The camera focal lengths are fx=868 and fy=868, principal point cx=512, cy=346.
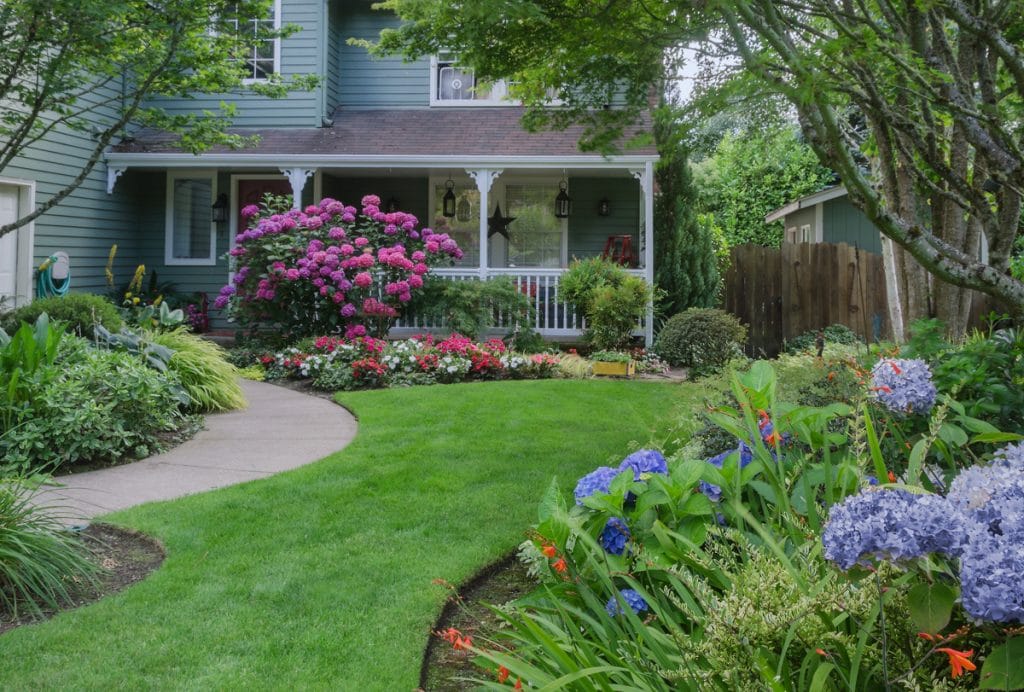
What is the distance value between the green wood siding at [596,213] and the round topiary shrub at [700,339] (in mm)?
3829

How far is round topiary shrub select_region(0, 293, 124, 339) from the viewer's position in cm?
824

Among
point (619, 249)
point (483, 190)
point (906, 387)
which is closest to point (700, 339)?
point (619, 249)

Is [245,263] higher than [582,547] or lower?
higher

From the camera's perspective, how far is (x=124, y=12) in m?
6.44

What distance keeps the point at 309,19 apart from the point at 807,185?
1612cm

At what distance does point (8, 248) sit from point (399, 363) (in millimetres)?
6188

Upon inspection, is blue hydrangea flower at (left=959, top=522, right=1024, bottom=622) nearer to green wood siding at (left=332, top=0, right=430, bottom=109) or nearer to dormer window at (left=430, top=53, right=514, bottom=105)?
dormer window at (left=430, top=53, right=514, bottom=105)

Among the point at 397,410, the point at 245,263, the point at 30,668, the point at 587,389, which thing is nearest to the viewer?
the point at 30,668

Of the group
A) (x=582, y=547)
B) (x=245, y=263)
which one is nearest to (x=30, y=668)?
(x=582, y=547)

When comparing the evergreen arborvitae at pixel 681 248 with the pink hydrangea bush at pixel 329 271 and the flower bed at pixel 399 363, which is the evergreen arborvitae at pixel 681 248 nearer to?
the pink hydrangea bush at pixel 329 271

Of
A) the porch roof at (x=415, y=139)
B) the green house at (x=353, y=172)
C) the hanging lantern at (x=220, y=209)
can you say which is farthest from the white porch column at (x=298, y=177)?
the hanging lantern at (x=220, y=209)

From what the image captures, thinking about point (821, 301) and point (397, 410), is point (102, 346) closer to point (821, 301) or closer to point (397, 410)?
point (397, 410)

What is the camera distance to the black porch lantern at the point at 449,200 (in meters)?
15.2

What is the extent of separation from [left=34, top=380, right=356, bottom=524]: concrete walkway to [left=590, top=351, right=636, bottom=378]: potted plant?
3587mm
